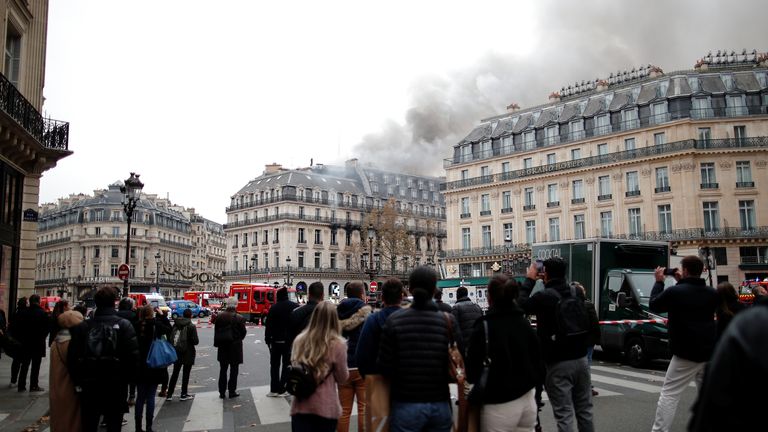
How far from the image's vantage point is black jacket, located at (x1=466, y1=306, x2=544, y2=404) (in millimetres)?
4344

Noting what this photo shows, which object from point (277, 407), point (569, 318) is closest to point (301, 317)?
point (277, 407)

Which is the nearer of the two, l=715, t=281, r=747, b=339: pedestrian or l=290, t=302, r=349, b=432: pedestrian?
l=290, t=302, r=349, b=432: pedestrian

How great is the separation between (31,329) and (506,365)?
33.9 feet

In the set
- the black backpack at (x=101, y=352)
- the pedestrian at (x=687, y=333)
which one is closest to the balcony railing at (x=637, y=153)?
the pedestrian at (x=687, y=333)

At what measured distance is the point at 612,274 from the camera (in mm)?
15484

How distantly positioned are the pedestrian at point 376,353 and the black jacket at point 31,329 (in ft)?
29.0

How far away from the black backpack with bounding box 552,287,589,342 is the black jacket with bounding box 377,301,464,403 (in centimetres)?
201

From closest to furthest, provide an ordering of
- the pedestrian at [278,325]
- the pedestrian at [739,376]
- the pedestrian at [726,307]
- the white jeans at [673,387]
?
the pedestrian at [739,376] < the white jeans at [673,387] < the pedestrian at [726,307] < the pedestrian at [278,325]

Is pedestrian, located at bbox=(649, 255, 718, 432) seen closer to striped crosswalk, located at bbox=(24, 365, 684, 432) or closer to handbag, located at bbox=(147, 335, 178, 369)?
striped crosswalk, located at bbox=(24, 365, 684, 432)

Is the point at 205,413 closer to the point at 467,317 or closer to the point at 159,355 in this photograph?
the point at 159,355

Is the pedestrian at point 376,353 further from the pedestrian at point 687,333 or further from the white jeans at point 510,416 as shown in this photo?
the pedestrian at point 687,333

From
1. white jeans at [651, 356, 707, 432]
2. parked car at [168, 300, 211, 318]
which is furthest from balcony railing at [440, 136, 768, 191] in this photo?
white jeans at [651, 356, 707, 432]

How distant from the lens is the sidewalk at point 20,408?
27.9 ft

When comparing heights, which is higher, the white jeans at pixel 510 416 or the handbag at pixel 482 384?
the handbag at pixel 482 384
